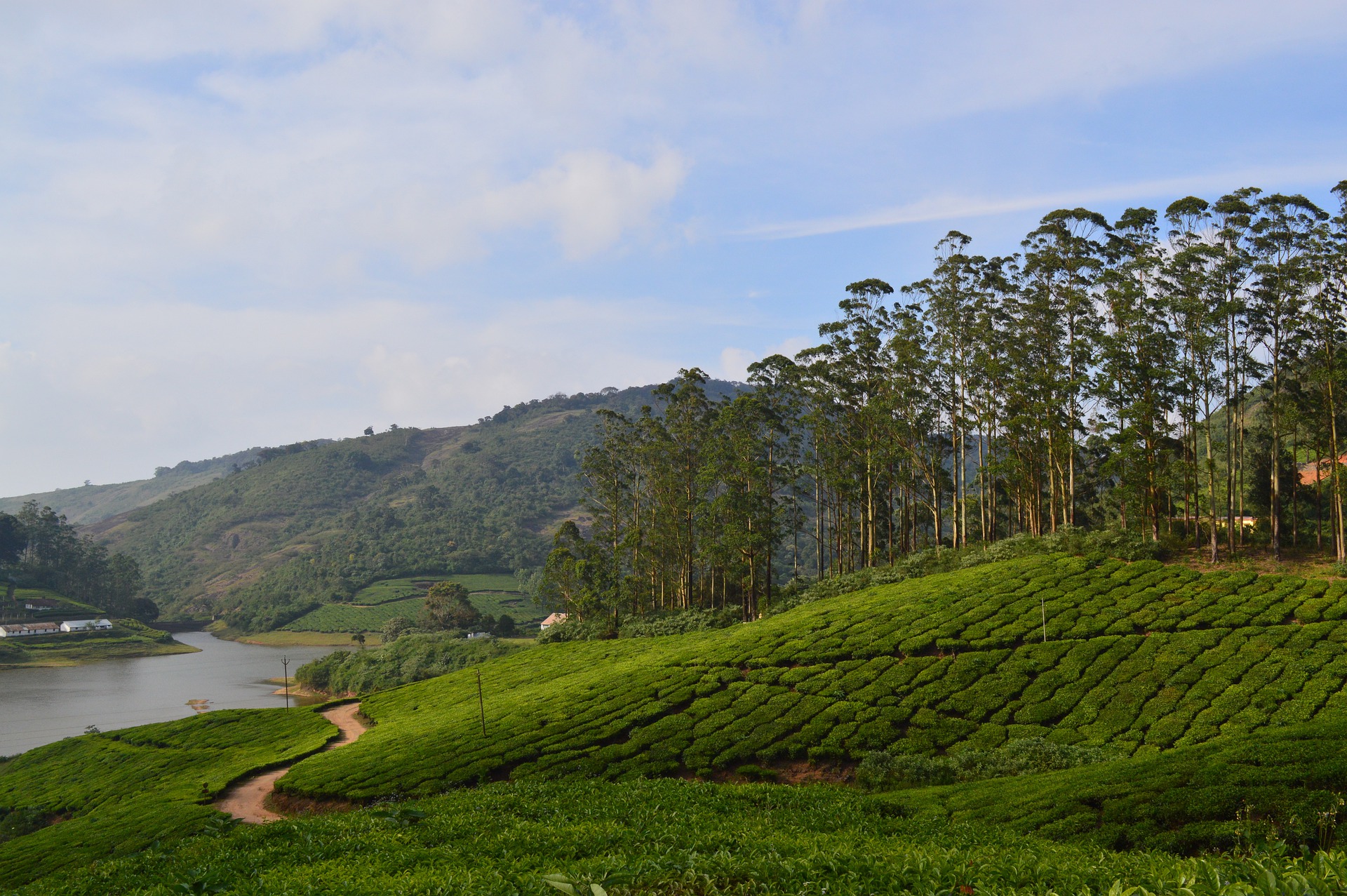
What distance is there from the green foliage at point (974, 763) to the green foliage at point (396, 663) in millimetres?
50126

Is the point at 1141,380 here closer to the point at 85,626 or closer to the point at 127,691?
the point at 127,691

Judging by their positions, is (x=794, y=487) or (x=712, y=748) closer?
(x=712, y=748)

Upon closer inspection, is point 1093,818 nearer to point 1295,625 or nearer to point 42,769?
point 1295,625

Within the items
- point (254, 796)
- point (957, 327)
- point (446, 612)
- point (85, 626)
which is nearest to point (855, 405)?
point (957, 327)

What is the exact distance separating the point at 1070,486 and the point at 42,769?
58646 mm

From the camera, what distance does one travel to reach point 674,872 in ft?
26.4

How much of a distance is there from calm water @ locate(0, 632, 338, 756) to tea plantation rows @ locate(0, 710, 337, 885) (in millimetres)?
15829

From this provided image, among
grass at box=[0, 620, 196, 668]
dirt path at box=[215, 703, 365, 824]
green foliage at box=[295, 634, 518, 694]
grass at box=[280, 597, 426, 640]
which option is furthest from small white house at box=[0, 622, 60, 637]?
dirt path at box=[215, 703, 365, 824]

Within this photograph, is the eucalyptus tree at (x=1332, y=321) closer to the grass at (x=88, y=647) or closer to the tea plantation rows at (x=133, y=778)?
the tea plantation rows at (x=133, y=778)

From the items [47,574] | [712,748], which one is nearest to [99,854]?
[712,748]

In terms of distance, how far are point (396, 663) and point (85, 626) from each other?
238ft

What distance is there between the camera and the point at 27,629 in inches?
4242

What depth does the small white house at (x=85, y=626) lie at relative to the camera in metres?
111

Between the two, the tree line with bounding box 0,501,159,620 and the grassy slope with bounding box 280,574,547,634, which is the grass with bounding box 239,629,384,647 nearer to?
the grassy slope with bounding box 280,574,547,634
